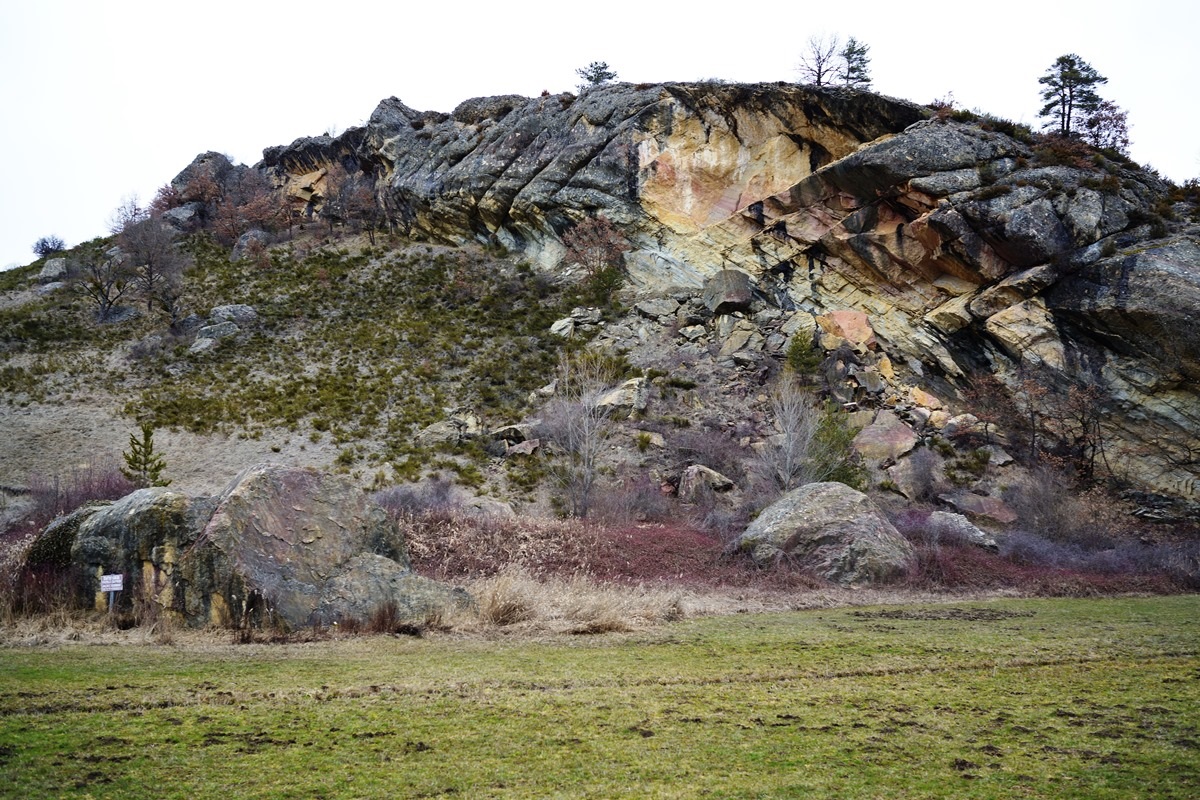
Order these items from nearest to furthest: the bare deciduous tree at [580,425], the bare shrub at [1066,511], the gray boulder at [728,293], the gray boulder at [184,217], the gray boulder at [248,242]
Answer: the bare shrub at [1066,511]
the bare deciduous tree at [580,425]
the gray boulder at [728,293]
the gray boulder at [248,242]
the gray boulder at [184,217]

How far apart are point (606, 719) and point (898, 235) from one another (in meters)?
37.0

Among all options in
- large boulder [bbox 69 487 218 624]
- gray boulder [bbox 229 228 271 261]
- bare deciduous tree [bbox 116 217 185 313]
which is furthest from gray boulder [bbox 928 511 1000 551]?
gray boulder [bbox 229 228 271 261]

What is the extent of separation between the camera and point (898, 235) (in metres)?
39.7

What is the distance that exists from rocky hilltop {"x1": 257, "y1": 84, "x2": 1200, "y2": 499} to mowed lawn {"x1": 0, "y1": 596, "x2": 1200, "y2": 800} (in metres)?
25.3

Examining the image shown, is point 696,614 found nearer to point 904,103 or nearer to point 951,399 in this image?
point 951,399

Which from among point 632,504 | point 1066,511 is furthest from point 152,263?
point 1066,511

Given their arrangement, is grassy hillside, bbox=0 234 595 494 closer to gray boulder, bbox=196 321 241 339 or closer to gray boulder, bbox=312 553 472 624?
gray boulder, bbox=196 321 241 339

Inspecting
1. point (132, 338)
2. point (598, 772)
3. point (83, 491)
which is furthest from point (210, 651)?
point (132, 338)

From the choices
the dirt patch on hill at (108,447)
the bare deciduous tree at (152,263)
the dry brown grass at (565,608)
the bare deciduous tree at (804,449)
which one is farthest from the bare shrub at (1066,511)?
the bare deciduous tree at (152,263)

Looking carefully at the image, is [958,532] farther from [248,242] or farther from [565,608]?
[248,242]

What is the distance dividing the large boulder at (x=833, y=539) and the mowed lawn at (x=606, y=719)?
300 inches

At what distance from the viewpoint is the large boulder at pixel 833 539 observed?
20109mm

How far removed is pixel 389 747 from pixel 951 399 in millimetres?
36229

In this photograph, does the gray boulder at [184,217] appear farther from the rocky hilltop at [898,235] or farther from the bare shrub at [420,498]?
the bare shrub at [420,498]
